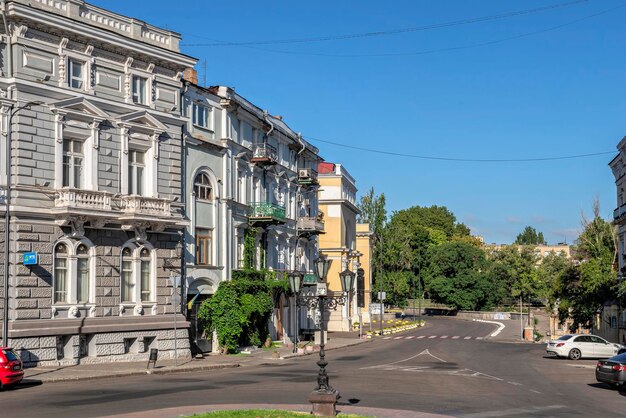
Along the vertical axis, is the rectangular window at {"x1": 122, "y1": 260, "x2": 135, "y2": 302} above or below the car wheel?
above

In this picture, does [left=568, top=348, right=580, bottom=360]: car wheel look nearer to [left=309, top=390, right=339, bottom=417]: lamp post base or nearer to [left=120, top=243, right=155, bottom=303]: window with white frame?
[left=120, top=243, right=155, bottom=303]: window with white frame

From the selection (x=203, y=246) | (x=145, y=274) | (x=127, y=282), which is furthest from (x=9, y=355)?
(x=203, y=246)

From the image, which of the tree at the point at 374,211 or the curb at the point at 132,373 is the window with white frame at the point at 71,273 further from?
the tree at the point at 374,211

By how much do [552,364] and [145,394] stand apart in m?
25.5

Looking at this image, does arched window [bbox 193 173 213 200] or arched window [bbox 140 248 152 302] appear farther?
arched window [bbox 193 173 213 200]

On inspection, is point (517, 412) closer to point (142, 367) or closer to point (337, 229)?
point (142, 367)

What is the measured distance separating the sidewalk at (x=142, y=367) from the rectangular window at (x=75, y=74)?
12241mm

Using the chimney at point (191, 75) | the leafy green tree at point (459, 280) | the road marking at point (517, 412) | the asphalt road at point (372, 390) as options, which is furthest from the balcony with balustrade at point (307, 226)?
the leafy green tree at point (459, 280)

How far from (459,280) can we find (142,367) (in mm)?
95837

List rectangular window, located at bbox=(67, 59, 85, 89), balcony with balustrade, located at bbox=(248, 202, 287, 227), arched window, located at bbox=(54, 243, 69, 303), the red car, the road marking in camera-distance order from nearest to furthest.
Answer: the road marking
the red car
arched window, located at bbox=(54, 243, 69, 303)
rectangular window, located at bbox=(67, 59, 85, 89)
balcony with balustrade, located at bbox=(248, 202, 287, 227)

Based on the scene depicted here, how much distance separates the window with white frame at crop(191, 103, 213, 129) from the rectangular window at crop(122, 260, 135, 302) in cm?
983

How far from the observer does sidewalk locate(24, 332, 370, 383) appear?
3154 centimetres

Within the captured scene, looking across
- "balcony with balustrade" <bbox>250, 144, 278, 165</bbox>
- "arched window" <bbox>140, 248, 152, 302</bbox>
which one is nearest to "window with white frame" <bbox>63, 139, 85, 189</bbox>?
"arched window" <bbox>140, 248, 152, 302</bbox>

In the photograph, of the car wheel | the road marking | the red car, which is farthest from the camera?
the car wheel
